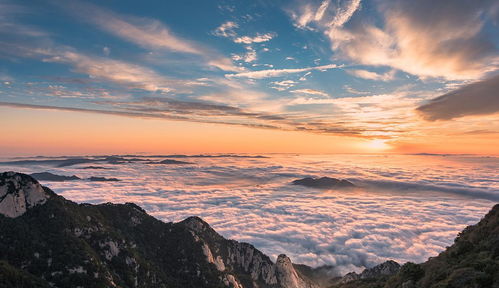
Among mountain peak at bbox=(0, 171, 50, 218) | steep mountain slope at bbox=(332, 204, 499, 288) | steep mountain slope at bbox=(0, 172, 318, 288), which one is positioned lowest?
steep mountain slope at bbox=(0, 172, 318, 288)

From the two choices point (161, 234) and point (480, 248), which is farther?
point (161, 234)

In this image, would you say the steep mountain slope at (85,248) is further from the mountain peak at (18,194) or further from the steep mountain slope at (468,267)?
the steep mountain slope at (468,267)

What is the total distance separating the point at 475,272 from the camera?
87.5 feet

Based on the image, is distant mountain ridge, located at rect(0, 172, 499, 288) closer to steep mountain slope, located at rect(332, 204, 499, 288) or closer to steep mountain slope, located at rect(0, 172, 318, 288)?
steep mountain slope, located at rect(0, 172, 318, 288)

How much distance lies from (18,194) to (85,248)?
181ft

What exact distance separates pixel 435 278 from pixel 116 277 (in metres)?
147

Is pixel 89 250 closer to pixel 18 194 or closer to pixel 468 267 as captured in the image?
pixel 18 194

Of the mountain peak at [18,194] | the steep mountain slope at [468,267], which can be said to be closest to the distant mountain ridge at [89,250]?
the mountain peak at [18,194]

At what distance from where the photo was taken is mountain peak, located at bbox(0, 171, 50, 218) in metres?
140

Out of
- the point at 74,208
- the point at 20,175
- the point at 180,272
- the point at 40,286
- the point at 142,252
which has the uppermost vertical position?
the point at 20,175

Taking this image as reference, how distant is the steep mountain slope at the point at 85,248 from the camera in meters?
117

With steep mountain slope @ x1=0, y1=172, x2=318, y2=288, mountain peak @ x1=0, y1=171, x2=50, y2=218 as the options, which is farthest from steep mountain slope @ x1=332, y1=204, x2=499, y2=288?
mountain peak @ x1=0, y1=171, x2=50, y2=218

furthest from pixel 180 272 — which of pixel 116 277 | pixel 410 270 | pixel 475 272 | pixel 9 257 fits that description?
pixel 475 272

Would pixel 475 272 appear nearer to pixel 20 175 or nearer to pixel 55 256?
pixel 55 256
